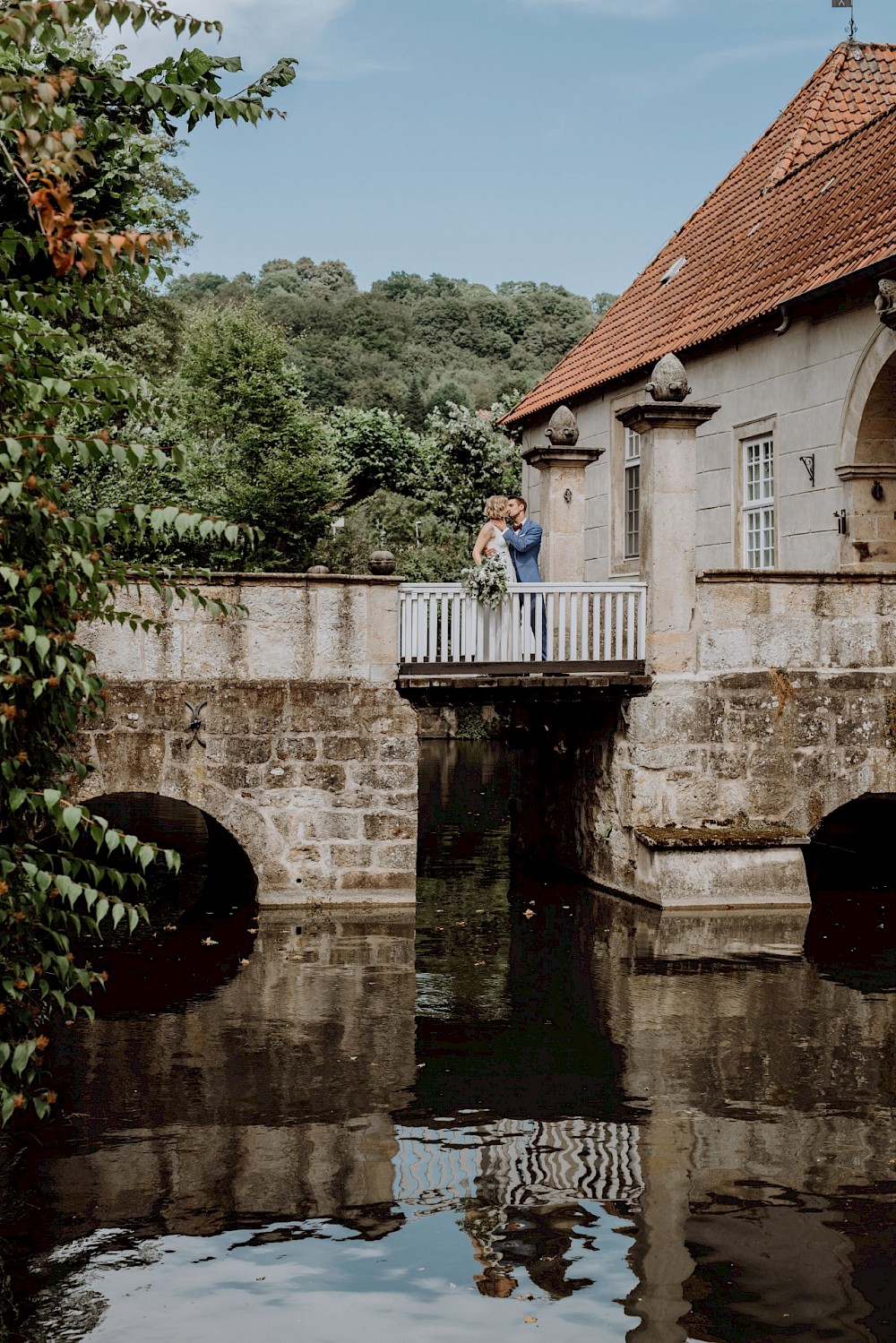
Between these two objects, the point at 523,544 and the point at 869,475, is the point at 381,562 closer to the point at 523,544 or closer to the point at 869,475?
the point at 523,544

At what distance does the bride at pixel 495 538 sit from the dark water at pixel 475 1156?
3.63 metres

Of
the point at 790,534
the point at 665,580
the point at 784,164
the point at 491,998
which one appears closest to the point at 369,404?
the point at 784,164

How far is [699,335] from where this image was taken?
733 inches

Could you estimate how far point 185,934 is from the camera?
1218 cm

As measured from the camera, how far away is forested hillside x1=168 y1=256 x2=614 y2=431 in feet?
185

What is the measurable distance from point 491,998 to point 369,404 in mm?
47007

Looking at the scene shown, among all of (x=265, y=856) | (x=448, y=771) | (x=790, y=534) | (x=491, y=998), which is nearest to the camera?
(x=491, y=998)

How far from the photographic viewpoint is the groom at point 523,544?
13.6m

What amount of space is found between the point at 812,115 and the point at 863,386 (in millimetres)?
7525

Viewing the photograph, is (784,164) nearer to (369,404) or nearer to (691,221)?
(691,221)

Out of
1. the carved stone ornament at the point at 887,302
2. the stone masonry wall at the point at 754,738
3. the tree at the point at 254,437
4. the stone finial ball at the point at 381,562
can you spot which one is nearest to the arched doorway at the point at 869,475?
the carved stone ornament at the point at 887,302

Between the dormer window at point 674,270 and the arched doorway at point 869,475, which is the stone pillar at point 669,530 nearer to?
the arched doorway at point 869,475

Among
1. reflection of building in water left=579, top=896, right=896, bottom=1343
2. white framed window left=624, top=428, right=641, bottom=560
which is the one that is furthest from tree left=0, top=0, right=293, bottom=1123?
white framed window left=624, top=428, right=641, bottom=560

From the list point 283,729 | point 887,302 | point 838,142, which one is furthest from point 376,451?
point 283,729
